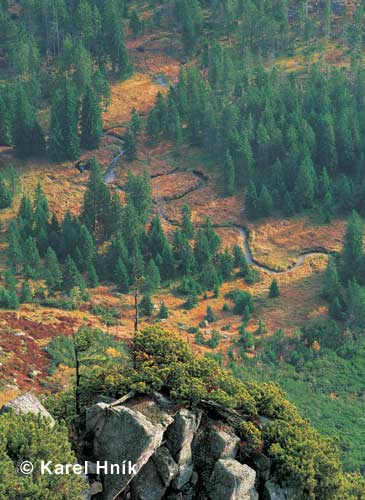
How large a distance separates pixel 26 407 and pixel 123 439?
16.2 feet

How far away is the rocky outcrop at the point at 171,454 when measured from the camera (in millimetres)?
37219

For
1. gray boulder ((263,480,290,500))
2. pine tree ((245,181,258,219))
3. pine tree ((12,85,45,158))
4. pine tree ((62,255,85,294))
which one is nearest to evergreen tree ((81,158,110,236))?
pine tree ((62,255,85,294))

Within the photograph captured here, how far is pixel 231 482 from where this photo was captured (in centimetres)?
3784

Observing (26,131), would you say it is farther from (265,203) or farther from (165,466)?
(165,466)

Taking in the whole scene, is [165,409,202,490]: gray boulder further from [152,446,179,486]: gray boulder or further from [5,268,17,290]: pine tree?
[5,268,17,290]: pine tree

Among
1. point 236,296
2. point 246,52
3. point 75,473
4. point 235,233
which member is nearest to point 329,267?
point 236,296

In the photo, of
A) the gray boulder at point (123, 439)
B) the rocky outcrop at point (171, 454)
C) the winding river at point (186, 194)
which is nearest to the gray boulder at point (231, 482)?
the rocky outcrop at point (171, 454)

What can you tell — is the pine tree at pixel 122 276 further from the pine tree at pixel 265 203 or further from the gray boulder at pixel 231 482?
the gray boulder at pixel 231 482

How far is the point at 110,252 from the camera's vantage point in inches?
3885

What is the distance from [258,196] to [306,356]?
104 ft

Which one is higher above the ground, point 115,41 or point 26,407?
→ point 26,407

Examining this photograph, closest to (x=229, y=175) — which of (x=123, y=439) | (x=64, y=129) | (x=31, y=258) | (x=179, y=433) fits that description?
(x=64, y=129)

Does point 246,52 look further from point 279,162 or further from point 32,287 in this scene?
point 32,287

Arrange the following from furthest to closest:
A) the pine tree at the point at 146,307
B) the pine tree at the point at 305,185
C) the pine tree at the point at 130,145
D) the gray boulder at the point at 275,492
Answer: the pine tree at the point at 130,145 → the pine tree at the point at 305,185 → the pine tree at the point at 146,307 → the gray boulder at the point at 275,492
